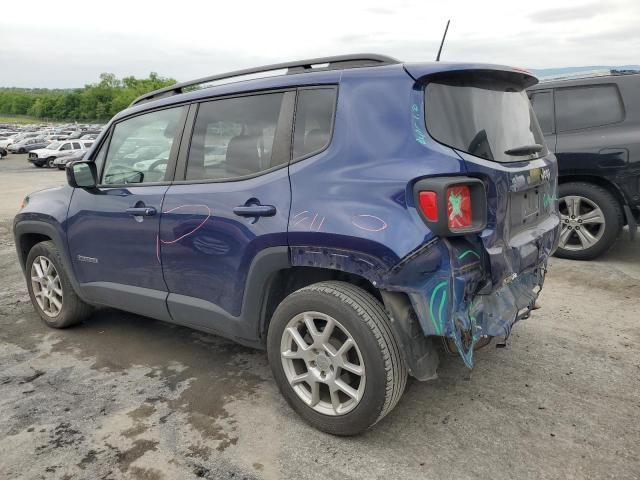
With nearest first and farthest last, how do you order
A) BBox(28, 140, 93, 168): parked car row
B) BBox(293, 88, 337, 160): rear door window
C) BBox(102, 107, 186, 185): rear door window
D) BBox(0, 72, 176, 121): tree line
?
1. BBox(293, 88, 337, 160): rear door window
2. BBox(102, 107, 186, 185): rear door window
3. BBox(28, 140, 93, 168): parked car row
4. BBox(0, 72, 176, 121): tree line

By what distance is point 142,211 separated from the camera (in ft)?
10.9

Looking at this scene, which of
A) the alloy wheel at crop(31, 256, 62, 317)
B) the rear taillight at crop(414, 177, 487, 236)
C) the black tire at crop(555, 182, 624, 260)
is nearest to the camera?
the rear taillight at crop(414, 177, 487, 236)

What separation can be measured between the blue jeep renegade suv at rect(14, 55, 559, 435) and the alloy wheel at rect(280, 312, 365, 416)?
10mm

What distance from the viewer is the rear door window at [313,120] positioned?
269cm

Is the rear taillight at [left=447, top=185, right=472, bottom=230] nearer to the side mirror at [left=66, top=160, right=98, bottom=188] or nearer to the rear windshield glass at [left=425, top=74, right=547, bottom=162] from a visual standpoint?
the rear windshield glass at [left=425, top=74, right=547, bottom=162]

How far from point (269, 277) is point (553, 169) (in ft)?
6.15

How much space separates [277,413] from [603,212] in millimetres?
4465

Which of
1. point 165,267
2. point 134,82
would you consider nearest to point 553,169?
point 165,267

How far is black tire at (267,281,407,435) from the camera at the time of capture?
2.43 metres

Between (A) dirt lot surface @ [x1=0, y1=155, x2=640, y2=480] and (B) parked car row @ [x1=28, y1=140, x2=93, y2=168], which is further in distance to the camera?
(B) parked car row @ [x1=28, y1=140, x2=93, y2=168]

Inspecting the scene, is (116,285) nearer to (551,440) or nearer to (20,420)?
(20,420)

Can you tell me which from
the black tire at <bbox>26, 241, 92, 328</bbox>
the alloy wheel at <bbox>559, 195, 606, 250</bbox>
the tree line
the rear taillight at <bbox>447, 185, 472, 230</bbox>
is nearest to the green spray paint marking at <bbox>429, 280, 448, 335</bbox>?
the rear taillight at <bbox>447, 185, 472, 230</bbox>

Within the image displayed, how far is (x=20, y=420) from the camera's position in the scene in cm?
291

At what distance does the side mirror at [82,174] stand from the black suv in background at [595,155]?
4.80 meters
